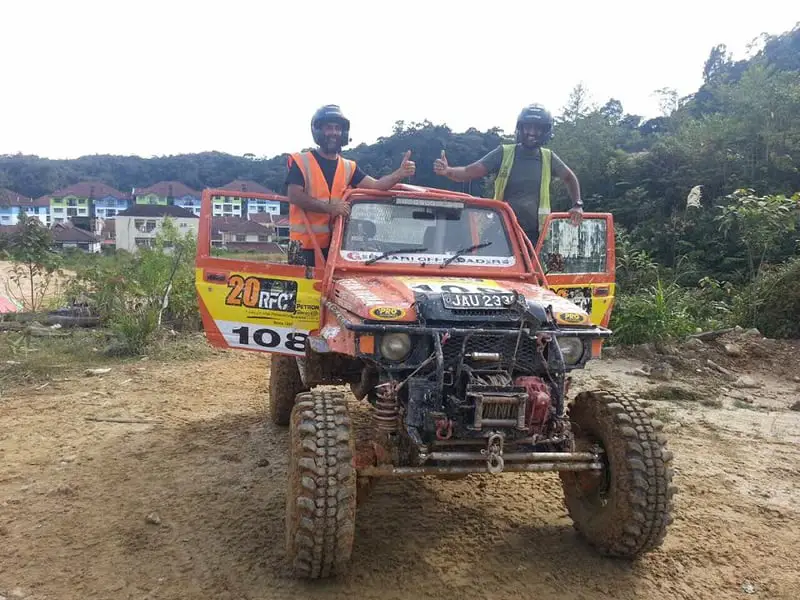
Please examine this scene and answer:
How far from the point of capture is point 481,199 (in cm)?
468

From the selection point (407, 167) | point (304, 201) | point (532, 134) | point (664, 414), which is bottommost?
point (664, 414)

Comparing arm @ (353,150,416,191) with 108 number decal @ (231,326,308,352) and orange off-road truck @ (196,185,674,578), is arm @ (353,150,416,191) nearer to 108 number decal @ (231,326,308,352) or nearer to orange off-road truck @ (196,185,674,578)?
orange off-road truck @ (196,185,674,578)

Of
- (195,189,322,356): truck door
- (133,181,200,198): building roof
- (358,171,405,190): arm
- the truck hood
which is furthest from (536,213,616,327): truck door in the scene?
(133,181,200,198): building roof

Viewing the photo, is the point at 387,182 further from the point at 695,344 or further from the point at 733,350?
the point at 733,350

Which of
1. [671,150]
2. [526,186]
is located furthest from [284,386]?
[671,150]

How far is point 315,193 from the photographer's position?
5043 millimetres

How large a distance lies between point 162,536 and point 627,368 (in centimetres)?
584

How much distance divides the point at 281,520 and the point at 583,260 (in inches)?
118

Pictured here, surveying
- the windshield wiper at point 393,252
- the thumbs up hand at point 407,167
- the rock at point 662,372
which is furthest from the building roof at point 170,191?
the windshield wiper at point 393,252

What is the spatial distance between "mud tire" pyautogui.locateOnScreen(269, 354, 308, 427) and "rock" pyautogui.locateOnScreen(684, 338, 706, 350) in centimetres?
536

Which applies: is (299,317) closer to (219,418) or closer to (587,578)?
(219,418)

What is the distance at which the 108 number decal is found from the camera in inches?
181

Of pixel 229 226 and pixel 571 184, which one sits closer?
pixel 229 226

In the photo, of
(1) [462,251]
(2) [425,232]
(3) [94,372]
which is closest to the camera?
(1) [462,251]
